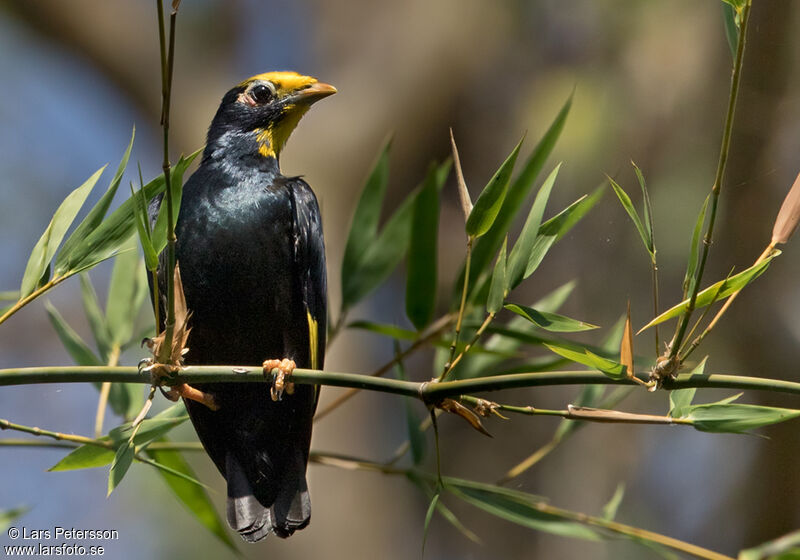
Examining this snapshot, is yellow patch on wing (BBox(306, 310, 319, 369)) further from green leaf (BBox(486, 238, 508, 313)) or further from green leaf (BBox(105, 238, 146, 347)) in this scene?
green leaf (BBox(486, 238, 508, 313))

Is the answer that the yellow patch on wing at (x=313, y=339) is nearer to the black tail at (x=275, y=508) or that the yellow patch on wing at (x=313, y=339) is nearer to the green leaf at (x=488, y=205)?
the black tail at (x=275, y=508)

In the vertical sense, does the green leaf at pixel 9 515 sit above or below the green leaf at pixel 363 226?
below

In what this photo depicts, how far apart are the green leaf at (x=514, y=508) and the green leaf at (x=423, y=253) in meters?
0.56

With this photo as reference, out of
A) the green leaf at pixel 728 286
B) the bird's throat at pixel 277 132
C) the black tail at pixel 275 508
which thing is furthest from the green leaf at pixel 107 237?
the bird's throat at pixel 277 132

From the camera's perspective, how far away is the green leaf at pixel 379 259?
9.93ft

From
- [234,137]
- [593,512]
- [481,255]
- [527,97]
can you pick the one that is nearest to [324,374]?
[481,255]

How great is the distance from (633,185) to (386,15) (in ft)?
9.03

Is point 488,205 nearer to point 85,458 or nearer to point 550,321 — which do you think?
point 550,321

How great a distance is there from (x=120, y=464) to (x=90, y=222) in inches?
22.9

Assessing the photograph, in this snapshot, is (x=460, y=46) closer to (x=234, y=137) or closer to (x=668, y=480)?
(x=668, y=480)

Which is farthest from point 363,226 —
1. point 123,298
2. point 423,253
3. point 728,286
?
point 728,286

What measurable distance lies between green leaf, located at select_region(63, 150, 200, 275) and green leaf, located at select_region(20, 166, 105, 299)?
0.06 m

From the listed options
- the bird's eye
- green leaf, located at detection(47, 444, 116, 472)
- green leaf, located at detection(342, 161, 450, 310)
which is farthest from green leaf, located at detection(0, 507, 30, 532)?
the bird's eye

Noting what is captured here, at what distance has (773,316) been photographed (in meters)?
6.43
